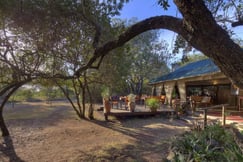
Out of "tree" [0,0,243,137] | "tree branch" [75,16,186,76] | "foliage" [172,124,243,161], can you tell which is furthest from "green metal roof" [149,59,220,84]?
"tree branch" [75,16,186,76]

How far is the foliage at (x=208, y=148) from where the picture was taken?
369 cm

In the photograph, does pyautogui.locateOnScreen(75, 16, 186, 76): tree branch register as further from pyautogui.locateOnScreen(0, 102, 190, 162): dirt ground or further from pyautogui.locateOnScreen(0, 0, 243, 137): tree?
pyautogui.locateOnScreen(0, 102, 190, 162): dirt ground

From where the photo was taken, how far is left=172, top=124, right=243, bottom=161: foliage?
369cm

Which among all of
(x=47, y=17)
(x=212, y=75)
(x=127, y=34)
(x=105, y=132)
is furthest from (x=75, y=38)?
(x=212, y=75)

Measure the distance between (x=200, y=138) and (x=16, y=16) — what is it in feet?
20.8

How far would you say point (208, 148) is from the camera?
13.7 ft

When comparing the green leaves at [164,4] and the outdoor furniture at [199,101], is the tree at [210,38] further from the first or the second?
the outdoor furniture at [199,101]

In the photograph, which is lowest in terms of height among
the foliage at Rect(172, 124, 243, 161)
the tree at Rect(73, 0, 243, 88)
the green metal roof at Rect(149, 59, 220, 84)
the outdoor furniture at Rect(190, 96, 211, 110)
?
the foliage at Rect(172, 124, 243, 161)

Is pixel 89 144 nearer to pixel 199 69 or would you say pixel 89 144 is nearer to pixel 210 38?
pixel 210 38

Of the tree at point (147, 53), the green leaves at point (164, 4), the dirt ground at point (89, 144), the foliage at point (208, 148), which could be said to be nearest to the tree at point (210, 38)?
the green leaves at point (164, 4)

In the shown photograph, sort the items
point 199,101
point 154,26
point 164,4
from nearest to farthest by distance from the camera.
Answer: point 154,26 < point 164,4 < point 199,101

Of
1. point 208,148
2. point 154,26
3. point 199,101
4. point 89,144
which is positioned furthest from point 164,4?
point 199,101

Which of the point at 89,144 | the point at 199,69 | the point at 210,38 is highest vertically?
the point at 199,69

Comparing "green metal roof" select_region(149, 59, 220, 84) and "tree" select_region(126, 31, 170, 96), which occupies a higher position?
"tree" select_region(126, 31, 170, 96)
